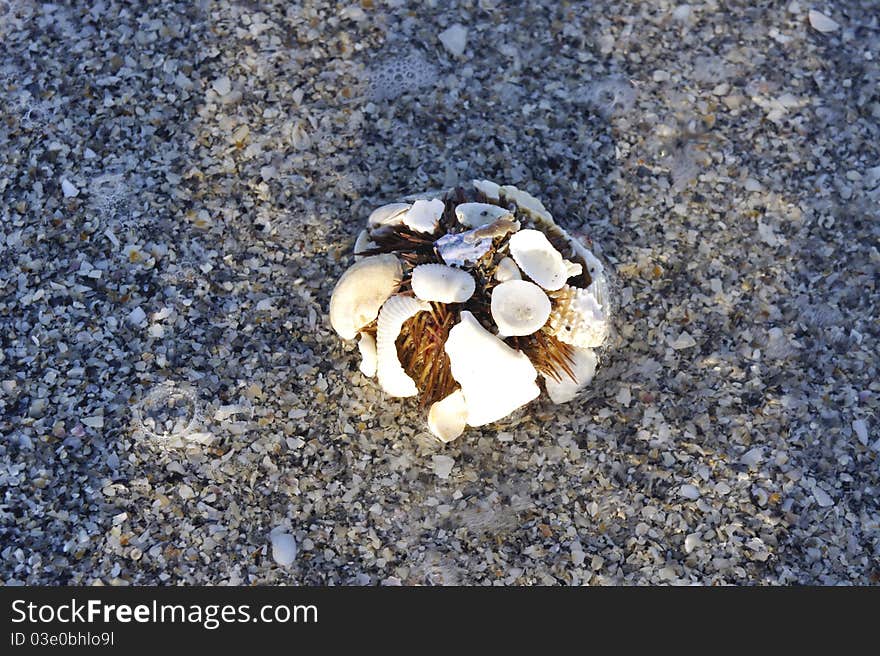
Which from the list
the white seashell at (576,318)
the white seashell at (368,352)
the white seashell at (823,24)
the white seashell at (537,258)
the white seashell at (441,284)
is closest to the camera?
the white seashell at (441,284)

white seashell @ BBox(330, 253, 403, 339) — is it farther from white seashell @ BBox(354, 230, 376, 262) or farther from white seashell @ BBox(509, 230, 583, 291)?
white seashell @ BBox(509, 230, 583, 291)

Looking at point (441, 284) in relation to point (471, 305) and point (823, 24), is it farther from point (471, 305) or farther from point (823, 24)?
point (823, 24)

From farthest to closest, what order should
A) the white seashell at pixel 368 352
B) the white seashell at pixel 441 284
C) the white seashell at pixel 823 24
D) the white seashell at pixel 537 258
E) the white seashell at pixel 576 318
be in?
the white seashell at pixel 823 24
the white seashell at pixel 368 352
the white seashell at pixel 576 318
the white seashell at pixel 537 258
the white seashell at pixel 441 284

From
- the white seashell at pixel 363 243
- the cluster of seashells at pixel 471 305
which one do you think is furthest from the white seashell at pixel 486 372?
the white seashell at pixel 363 243

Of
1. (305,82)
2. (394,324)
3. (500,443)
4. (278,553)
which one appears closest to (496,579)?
(500,443)

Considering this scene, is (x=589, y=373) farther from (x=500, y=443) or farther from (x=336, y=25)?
(x=336, y=25)

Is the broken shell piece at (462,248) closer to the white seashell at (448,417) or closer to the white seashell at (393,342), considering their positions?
the white seashell at (393,342)

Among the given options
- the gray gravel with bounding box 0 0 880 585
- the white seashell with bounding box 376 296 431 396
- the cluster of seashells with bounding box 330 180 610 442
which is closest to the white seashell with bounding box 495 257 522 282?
the cluster of seashells with bounding box 330 180 610 442
